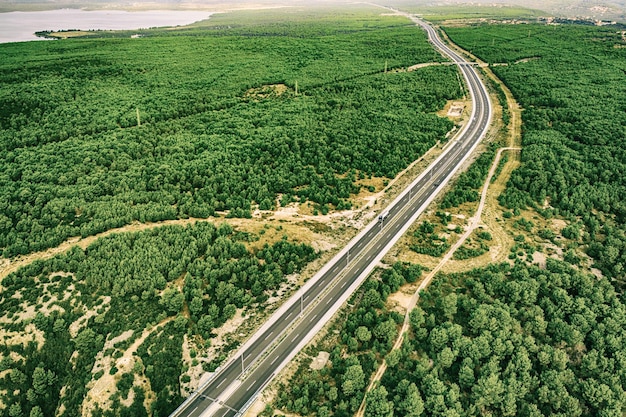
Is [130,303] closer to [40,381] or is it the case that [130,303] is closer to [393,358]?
[40,381]

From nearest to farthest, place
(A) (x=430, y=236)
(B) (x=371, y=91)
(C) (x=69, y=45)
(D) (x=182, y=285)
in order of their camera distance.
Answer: (D) (x=182, y=285), (A) (x=430, y=236), (B) (x=371, y=91), (C) (x=69, y=45)

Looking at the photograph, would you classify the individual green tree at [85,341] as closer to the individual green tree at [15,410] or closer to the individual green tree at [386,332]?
the individual green tree at [15,410]

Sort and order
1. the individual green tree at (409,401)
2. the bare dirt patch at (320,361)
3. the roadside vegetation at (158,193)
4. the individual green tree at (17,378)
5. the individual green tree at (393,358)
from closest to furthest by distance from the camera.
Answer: the individual green tree at (409,401), the individual green tree at (17,378), the individual green tree at (393,358), the roadside vegetation at (158,193), the bare dirt patch at (320,361)

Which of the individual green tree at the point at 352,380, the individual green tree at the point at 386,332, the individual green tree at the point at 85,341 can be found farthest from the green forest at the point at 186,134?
the individual green tree at the point at 352,380

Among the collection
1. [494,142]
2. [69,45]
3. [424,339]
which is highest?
[69,45]

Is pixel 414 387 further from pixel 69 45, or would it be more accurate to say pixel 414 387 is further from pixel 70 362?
pixel 69 45

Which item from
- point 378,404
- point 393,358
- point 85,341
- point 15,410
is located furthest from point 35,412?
point 393,358

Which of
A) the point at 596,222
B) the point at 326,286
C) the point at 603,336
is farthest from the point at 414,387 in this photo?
the point at 596,222

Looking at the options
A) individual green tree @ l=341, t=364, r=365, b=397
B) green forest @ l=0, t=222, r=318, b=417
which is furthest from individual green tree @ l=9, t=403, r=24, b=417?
individual green tree @ l=341, t=364, r=365, b=397
